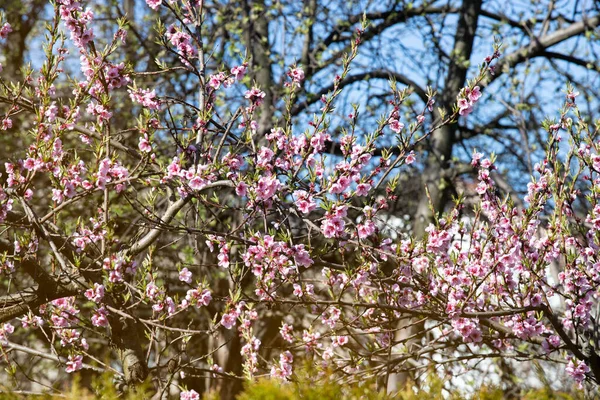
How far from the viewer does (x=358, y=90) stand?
966cm

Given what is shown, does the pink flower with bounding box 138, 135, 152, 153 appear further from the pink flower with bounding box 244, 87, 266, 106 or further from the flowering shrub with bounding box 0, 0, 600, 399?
the pink flower with bounding box 244, 87, 266, 106

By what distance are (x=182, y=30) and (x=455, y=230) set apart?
93.6 inches

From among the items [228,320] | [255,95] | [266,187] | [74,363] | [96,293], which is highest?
[255,95]

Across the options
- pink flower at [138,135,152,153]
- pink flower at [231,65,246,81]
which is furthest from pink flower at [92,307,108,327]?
pink flower at [231,65,246,81]

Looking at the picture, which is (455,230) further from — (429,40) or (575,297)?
(429,40)

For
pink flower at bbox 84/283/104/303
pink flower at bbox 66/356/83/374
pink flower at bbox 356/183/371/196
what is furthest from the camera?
pink flower at bbox 66/356/83/374

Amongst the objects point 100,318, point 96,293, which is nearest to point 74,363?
point 100,318

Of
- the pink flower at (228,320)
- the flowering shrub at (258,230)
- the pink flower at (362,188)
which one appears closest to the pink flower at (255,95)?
the flowering shrub at (258,230)

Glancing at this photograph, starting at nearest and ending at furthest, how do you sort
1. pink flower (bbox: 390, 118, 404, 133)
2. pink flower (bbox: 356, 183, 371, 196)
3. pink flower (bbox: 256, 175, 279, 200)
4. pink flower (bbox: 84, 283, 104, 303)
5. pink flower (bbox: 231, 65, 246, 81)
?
pink flower (bbox: 256, 175, 279, 200) < pink flower (bbox: 356, 183, 371, 196) < pink flower (bbox: 84, 283, 104, 303) < pink flower (bbox: 390, 118, 404, 133) < pink flower (bbox: 231, 65, 246, 81)

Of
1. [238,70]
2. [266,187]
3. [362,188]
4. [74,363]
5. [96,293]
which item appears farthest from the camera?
[74,363]

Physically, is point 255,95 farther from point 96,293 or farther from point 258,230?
point 96,293

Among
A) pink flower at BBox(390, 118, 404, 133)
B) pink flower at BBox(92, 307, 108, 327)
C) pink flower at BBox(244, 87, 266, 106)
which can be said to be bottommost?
pink flower at BBox(92, 307, 108, 327)

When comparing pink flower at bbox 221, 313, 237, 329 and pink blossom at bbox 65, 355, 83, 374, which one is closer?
pink flower at bbox 221, 313, 237, 329

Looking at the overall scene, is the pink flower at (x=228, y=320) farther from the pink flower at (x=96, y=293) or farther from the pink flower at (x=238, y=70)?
the pink flower at (x=238, y=70)
